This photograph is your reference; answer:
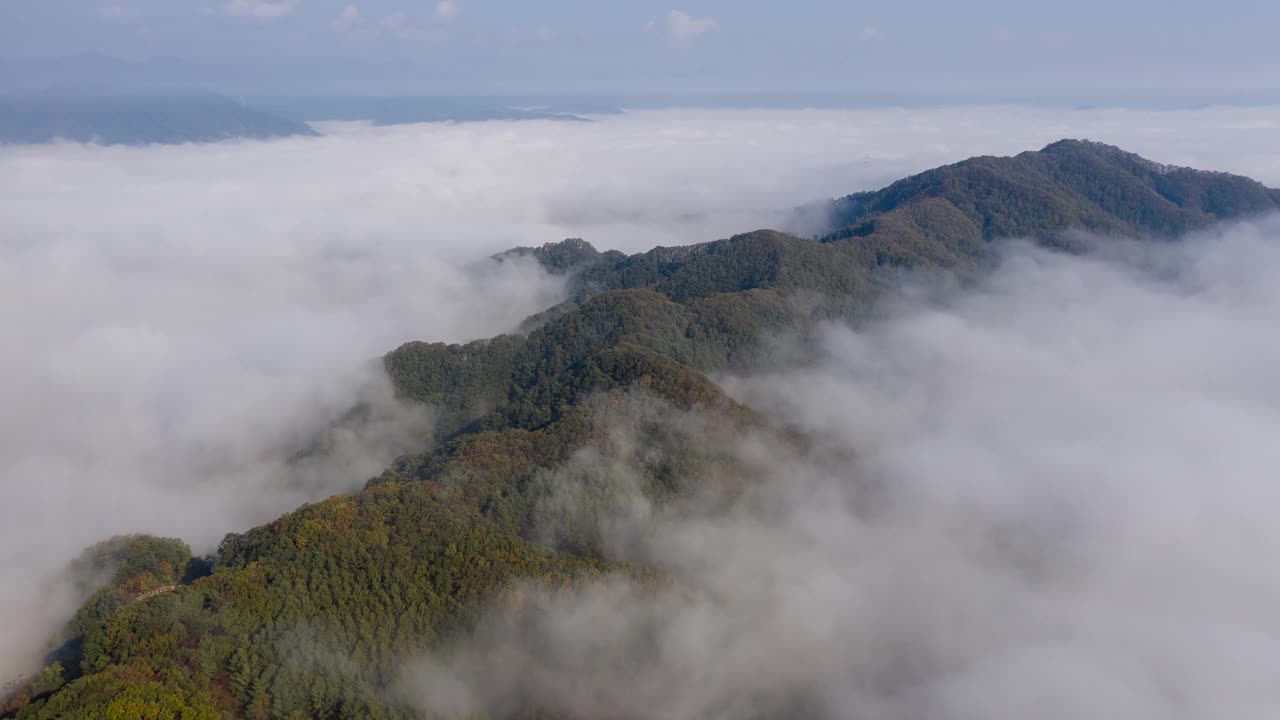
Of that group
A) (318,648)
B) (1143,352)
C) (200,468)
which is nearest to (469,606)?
(318,648)

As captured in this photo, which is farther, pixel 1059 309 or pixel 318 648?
pixel 1059 309

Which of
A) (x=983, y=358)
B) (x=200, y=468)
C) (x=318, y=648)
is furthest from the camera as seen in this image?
(x=983, y=358)

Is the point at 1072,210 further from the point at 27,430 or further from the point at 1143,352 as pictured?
the point at 27,430

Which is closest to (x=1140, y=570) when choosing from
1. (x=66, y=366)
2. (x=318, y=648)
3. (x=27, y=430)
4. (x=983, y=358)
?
(x=983, y=358)

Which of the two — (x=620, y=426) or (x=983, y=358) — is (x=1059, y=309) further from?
(x=620, y=426)

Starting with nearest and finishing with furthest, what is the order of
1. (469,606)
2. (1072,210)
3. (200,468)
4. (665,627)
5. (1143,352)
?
(469,606) < (665,627) < (200,468) < (1143,352) < (1072,210)

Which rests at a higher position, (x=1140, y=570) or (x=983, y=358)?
(x=983, y=358)

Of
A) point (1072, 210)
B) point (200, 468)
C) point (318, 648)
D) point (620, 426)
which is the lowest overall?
point (200, 468)
